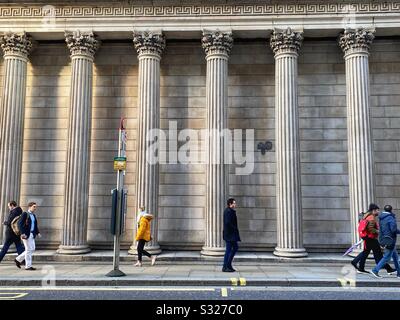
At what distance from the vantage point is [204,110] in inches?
635

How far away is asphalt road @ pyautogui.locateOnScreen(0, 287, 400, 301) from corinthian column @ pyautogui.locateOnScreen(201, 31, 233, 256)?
4.52m

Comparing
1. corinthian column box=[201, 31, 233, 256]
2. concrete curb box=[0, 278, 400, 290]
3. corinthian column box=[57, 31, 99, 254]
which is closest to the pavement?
concrete curb box=[0, 278, 400, 290]

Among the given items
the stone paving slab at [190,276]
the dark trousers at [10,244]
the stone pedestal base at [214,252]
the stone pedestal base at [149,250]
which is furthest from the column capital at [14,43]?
the stone pedestal base at [214,252]

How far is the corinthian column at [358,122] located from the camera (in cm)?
1413

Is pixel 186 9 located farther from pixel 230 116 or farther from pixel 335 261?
pixel 335 261

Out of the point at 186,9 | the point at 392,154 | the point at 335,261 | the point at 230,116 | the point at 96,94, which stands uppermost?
the point at 186,9

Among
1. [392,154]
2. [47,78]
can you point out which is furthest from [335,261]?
[47,78]

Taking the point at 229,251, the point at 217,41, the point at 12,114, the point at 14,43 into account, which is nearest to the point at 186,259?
the point at 229,251

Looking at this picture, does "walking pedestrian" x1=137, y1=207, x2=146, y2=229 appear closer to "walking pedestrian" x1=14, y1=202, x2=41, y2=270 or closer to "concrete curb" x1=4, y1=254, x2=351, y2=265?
"concrete curb" x1=4, y1=254, x2=351, y2=265

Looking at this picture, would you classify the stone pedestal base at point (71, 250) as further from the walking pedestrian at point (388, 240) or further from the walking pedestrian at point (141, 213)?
the walking pedestrian at point (388, 240)

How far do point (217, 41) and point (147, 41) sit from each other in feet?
9.16

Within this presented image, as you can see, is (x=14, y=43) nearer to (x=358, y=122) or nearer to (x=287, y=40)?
(x=287, y=40)
